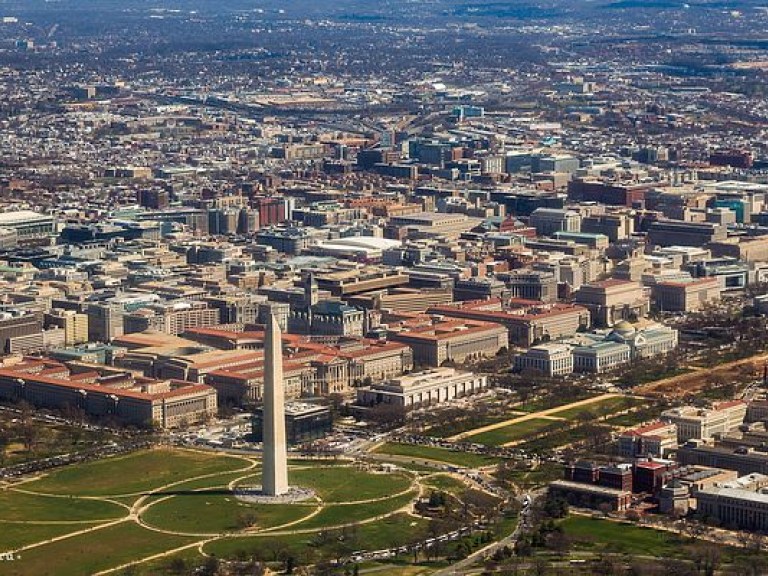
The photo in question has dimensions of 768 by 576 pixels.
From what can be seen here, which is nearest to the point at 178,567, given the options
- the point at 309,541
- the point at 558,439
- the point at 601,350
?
the point at 309,541

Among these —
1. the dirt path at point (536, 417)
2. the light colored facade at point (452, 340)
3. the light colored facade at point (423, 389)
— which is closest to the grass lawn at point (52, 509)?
the dirt path at point (536, 417)

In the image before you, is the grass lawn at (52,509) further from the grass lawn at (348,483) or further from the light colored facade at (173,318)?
the light colored facade at (173,318)

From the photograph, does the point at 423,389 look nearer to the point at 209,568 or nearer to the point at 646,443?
the point at 646,443

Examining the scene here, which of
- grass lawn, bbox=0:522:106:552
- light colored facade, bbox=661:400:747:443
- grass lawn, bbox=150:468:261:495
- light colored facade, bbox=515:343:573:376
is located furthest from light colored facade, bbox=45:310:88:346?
grass lawn, bbox=0:522:106:552

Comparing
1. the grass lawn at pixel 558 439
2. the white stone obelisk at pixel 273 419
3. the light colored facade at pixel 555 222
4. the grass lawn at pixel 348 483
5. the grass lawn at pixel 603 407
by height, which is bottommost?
the light colored facade at pixel 555 222

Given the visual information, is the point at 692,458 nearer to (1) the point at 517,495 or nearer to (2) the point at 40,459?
(1) the point at 517,495
